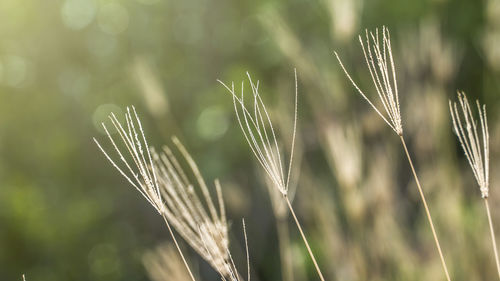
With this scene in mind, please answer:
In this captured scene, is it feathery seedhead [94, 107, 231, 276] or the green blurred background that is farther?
the green blurred background

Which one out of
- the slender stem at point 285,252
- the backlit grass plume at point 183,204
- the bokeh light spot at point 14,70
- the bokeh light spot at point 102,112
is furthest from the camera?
the bokeh light spot at point 14,70

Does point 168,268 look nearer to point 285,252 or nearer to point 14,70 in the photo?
point 285,252

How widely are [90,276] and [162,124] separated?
1.18 meters

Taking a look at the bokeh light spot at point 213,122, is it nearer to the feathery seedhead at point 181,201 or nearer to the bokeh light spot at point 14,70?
the bokeh light spot at point 14,70

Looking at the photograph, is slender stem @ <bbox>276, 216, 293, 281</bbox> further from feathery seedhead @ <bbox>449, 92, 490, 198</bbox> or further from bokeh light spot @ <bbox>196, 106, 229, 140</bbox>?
bokeh light spot @ <bbox>196, 106, 229, 140</bbox>

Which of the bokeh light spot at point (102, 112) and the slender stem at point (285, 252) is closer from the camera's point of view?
the slender stem at point (285, 252)

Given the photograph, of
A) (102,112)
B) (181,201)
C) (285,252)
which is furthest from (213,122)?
(181,201)

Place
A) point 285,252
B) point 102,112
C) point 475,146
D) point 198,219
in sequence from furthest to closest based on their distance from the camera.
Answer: point 102,112
point 285,252
point 198,219
point 475,146

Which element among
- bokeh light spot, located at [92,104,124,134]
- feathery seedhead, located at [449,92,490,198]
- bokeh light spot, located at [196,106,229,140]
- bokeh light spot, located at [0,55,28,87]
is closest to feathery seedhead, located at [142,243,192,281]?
feathery seedhead, located at [449,92,490,198]

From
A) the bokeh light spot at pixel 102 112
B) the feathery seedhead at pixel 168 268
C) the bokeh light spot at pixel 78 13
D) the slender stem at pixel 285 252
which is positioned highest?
the bokeh light spot at pixel 78 13

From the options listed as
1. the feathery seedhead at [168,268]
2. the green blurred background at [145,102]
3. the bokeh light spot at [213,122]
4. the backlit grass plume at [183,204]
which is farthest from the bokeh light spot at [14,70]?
the backlit grass plume at [183,204]

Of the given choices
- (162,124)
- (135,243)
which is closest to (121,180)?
(135,243)

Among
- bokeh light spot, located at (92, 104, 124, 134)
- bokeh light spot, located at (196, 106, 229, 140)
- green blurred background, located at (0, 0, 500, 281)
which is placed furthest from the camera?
bokeh light spot, located at (92, 104, 124, 134)

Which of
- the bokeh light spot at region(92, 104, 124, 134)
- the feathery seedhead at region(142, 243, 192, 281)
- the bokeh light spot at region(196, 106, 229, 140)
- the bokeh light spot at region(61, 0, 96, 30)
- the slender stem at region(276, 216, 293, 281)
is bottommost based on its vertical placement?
the slender stem at region(276, 216, 293, 281)
